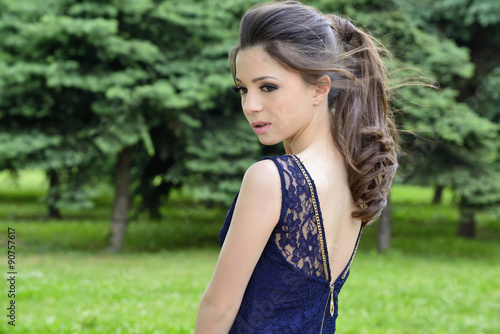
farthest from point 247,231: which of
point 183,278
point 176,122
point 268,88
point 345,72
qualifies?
point 176,122

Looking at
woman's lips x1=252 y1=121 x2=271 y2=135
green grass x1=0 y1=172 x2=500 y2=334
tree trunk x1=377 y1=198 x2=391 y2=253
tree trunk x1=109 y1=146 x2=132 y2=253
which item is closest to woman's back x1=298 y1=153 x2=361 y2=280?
woman's lips x1=252 y1=121 x2=271 y2=135

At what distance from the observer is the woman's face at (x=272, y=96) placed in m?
1.53

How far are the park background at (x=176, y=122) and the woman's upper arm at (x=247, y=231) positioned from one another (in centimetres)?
646

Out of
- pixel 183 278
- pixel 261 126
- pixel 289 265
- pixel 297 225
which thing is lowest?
pixel 183 278

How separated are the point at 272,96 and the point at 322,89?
149 millimetres

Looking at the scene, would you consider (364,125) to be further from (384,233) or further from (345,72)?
(384,233)

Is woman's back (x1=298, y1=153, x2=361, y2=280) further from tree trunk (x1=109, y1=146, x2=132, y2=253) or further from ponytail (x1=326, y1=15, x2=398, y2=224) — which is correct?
tree trunk (x1=109, y1=146, x2=132, y2=253)

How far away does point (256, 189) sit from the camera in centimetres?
142

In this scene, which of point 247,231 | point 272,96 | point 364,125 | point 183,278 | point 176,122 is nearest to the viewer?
point 247,231

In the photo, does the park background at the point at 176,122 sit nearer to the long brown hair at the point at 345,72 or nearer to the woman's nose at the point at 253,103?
the long brown hair at the point at 345,72

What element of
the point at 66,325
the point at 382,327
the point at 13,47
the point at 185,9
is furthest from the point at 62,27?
the point at 382,327

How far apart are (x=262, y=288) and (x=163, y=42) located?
33.6ft

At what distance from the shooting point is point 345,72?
1.61 meters

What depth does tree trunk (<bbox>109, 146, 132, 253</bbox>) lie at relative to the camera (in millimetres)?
11641
